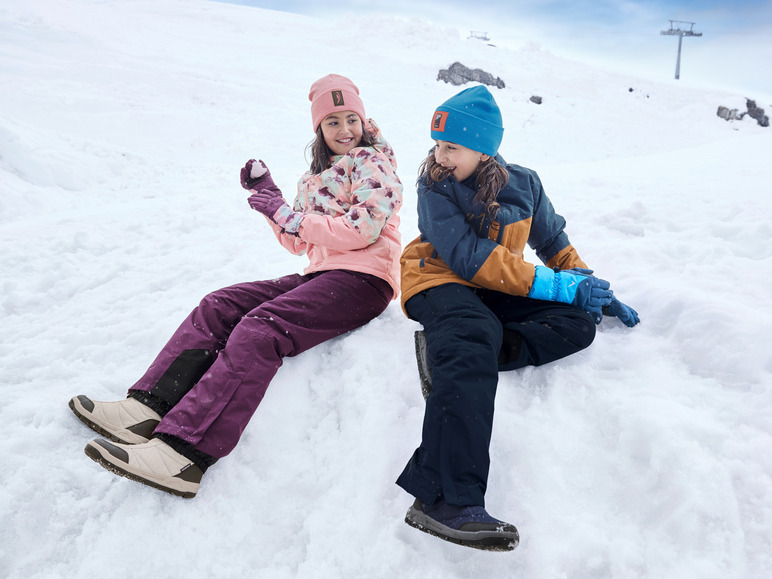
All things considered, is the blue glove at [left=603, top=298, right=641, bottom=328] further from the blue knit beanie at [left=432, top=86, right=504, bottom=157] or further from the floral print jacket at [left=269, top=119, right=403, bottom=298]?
the floral print jacket at [left=269, top=119, right=403, bottom=298]

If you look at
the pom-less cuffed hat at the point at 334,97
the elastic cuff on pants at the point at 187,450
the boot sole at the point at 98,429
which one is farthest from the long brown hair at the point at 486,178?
the boot sole at the point at 98,429

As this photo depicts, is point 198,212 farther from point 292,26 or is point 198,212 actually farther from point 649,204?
point 292,26

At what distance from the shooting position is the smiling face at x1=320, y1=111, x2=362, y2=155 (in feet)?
9.84

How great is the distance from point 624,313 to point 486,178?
103cm

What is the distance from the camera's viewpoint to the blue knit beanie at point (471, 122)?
2.48 metres

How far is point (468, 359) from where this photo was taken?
6.40 feet

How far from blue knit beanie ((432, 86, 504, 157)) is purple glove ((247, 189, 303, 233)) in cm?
94

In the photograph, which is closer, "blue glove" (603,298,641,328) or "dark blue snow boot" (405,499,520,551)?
"dark blue snow boot" (405,499,520,551)

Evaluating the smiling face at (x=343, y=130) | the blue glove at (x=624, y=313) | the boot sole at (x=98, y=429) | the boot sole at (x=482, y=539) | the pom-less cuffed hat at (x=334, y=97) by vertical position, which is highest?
the pom-less cuffed hat at (x=334, y=97)

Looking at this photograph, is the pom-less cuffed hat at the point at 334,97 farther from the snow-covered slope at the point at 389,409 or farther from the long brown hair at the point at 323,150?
the snow-covered slope at the point at 389,409

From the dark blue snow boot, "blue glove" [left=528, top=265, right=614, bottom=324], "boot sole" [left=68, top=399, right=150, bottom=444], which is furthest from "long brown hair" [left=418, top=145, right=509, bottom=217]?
"boot sole" [left=68, top=399, right=150, bottom=444]

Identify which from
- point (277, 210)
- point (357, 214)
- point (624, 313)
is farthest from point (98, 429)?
point (624, 313)

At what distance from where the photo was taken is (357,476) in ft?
6.79

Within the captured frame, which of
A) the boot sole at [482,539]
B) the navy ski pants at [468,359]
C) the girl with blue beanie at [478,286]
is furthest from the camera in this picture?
the girl with blue beanie at [478,286]
